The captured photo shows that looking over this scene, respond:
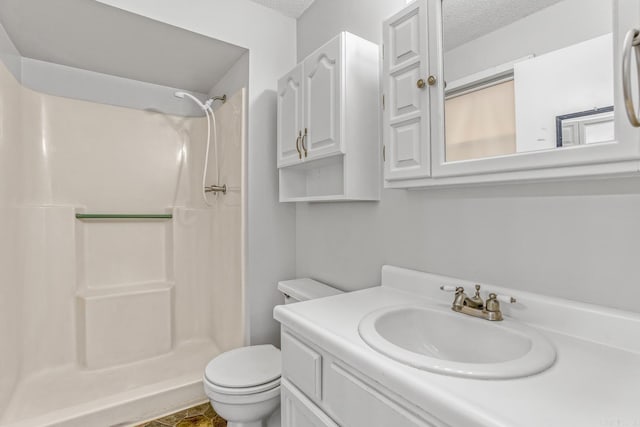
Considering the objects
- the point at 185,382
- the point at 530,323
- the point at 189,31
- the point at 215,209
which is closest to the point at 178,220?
the point at 215,209

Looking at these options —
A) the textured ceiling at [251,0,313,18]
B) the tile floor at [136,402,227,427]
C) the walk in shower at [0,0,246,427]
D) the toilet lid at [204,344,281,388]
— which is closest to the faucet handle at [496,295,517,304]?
the toilet lid at [204,344,281,388]

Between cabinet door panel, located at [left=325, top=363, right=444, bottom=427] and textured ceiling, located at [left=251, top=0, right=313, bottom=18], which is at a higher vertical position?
textured ceiling, located at [left=251, top=0, right=313, bottom=18]

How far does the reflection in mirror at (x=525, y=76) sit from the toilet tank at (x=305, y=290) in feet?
2.99

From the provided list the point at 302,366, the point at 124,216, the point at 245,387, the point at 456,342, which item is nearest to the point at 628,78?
the point at 456,342

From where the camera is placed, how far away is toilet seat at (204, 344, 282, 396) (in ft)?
4.60

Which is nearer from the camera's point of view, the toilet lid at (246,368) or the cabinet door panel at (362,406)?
the cabinet door panel at (362,406)

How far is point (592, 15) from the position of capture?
75 centimetres

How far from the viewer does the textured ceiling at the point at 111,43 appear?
159cm

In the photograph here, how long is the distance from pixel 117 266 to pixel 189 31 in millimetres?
1671

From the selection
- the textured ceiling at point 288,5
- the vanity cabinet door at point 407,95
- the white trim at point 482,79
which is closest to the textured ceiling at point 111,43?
the textured ceiling at point 288,5

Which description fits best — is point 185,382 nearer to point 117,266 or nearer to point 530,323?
point 117,266

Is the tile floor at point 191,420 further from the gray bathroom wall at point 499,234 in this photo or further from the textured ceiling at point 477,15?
the textured ceiling at point 477,15

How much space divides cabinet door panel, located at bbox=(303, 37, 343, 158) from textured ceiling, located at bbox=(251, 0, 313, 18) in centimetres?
61

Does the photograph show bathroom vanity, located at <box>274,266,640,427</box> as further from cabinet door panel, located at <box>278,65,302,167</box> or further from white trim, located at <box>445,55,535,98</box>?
cabinet door panel, located at <box>278,65,302,167</box>
